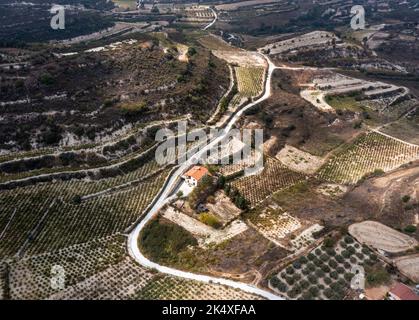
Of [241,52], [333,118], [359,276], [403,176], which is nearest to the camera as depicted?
[359,276]

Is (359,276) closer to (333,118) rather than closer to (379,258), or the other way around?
(379,258)

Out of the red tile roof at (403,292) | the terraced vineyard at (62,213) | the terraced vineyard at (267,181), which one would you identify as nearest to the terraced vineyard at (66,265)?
the terraced vineyard at (62,213)

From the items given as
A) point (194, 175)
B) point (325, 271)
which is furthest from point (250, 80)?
point (325, 271)

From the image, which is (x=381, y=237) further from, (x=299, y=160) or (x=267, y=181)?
(x=299, y=160)

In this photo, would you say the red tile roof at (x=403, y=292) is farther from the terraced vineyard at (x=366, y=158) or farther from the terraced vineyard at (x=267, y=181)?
the terraced vineyard at (x=366, y=158)

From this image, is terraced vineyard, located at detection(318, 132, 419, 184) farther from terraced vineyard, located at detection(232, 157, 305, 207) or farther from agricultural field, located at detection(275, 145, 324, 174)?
terraced vineyard, located at detection(232, 157, 305, 207)

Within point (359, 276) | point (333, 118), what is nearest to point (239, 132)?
point (333, 118)

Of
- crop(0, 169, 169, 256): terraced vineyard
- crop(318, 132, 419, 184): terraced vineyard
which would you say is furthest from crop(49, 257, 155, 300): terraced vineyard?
crop(318, 132, 419, 184): terraced vineyard
